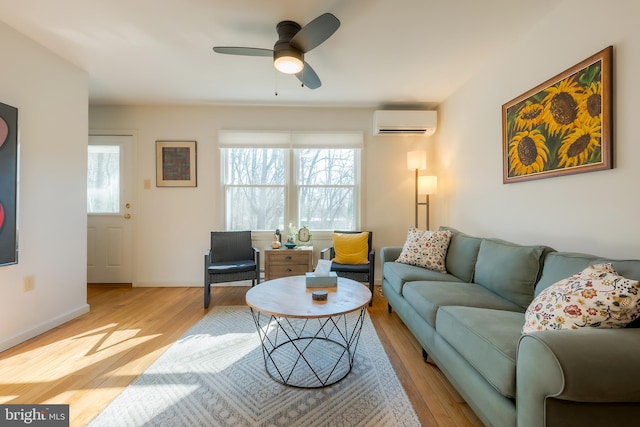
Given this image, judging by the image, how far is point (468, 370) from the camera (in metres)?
1.42

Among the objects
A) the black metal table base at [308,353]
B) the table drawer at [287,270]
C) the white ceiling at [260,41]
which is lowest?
the black metal table base at [308,353]

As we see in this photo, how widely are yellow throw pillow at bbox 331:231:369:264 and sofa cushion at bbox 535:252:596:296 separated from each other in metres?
1.91

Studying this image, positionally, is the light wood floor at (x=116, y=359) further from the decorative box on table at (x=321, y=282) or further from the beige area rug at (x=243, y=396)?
the decorative box on table at (x=321, y=282)

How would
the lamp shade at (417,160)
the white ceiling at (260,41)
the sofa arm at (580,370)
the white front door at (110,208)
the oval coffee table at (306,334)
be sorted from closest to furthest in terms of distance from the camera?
the sofa arm at (580,370), the oval coffee table at (306,334), the white ceiling at (260,41), the lamp shade at (417,160), the white front door at (110,208)

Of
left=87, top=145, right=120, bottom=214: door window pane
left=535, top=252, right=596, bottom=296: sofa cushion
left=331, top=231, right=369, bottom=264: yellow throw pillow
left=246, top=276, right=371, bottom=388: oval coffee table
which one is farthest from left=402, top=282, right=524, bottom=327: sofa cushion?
left=87, top=145, right=120, bottom=214: door window pane

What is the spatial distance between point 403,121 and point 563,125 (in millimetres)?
2009

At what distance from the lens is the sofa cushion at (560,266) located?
1483 mm

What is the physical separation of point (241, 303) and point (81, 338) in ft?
4.69

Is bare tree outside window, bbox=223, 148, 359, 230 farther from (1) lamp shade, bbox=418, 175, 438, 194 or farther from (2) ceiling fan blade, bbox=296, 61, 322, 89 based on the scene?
(2) ceiling fan blade, bbox=296, 61, 322, 89

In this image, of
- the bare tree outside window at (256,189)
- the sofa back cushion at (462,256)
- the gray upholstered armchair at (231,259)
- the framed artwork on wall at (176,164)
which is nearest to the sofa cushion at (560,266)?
the sofa back cushion at (462,256)

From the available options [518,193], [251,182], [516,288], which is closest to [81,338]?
[251,182]

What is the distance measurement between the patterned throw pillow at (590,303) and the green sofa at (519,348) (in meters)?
0.06

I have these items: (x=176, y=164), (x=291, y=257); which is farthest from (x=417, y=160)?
(x=176, y=164)

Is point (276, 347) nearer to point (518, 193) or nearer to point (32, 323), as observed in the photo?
point (32, 323)
